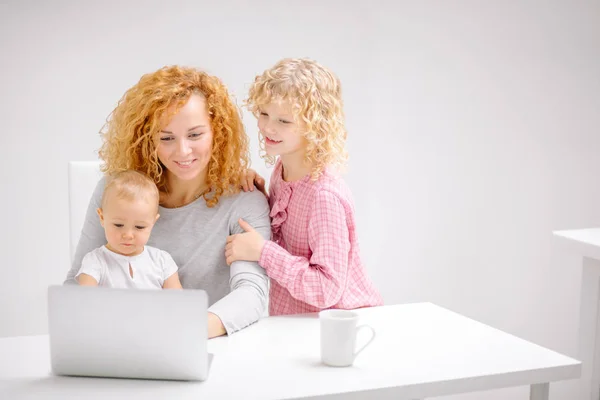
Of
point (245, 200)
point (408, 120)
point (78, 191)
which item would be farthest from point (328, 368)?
point (408, 120)

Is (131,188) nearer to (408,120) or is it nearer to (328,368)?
(328,368)

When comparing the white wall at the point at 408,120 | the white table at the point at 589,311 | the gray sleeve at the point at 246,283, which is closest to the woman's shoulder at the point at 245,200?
the gray sleeve at the point at 246,283

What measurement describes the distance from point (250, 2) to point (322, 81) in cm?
149

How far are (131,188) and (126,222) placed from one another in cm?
8

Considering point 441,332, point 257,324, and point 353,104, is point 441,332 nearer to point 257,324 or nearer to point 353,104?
point 257,324

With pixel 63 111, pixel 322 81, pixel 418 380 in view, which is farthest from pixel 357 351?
pixel 63 111

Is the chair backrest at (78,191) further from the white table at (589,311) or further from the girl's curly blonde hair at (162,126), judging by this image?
the white table at (589,311)

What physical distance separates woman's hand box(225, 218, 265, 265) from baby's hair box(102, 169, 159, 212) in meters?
0.21

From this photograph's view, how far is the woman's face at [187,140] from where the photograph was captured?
5.80 ft

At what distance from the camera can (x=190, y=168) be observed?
1.79 m

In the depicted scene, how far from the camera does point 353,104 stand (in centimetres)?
351

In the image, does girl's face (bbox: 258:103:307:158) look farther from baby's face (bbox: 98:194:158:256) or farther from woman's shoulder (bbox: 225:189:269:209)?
baby's face (bbox: 98:194:158:256)

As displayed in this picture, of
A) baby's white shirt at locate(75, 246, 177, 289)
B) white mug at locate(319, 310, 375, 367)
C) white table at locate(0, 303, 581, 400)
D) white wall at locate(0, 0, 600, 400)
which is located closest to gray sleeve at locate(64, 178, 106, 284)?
baby's white shirt at locate(75, 246, 177, 289)

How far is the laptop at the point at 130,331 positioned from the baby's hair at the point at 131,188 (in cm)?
39
